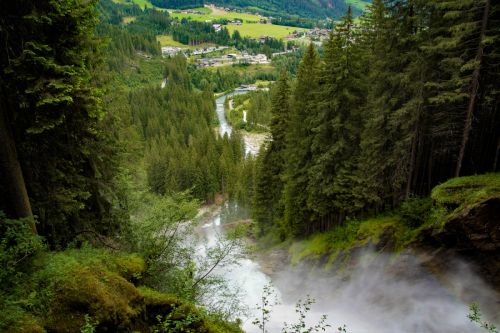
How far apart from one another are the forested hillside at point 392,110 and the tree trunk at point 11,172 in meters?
16.9

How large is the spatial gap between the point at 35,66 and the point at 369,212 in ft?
67.8

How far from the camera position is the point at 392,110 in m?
19.9

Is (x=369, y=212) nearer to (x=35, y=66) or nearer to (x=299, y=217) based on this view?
(x=299, y=217)

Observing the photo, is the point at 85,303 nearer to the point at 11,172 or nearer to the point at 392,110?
the point at 11,172

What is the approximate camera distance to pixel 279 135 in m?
30.3

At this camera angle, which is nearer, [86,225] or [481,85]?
[86,225]

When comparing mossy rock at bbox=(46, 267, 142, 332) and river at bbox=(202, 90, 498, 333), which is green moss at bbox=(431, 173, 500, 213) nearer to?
river at bbox=(202, 90, 498, 333)

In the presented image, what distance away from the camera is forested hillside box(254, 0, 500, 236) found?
51.5 ft

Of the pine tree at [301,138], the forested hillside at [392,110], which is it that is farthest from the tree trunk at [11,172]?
the pine tree at [301,138]

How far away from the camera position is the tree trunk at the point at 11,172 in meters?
8.10

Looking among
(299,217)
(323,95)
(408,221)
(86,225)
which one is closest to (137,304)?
(86,225)

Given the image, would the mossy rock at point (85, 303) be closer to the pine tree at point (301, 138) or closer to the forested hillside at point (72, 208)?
the forested hillside at point (72, 208)

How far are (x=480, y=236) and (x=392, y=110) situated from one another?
8.90 m

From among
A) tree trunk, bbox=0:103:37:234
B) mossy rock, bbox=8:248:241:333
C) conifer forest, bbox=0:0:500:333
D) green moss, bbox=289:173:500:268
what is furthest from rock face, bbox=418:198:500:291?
tree trunk, bbox=0:103:37:234
